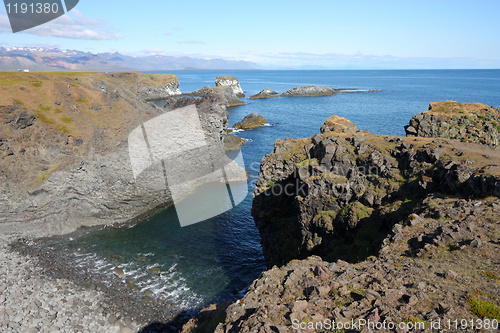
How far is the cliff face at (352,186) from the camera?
77.7 feet

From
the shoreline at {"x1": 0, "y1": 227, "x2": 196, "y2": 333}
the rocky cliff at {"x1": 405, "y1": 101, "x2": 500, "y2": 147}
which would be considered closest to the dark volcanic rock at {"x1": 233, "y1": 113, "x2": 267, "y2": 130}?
the rocky cliff at {"x1": 405, "y1": 101, "x2": 500, "y2": 147}

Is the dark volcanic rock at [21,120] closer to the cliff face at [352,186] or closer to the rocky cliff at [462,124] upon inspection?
the cliff face at [352,186]

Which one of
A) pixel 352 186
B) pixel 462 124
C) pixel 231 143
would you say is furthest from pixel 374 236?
pixel 231 143

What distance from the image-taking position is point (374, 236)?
23.7 metres

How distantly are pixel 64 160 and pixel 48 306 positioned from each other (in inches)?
945

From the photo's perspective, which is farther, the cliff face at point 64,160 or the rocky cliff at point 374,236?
the cliff face at point 64,160

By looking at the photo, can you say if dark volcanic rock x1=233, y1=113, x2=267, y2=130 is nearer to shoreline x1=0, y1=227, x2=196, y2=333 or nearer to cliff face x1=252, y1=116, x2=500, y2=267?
→ cliff face x1=252, y1=116, x2=500, y2=267

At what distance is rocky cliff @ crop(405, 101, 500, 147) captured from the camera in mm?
35281

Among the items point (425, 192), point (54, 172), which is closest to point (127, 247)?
point (54, 172)

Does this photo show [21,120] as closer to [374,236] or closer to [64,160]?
[64,160]

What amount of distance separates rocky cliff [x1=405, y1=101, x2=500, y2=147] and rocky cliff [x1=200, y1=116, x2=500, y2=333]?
18.8 ft

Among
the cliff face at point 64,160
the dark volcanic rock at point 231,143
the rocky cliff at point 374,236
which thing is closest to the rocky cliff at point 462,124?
the rocky cliff at point 374,236

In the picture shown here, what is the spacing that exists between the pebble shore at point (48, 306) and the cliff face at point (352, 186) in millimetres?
18401

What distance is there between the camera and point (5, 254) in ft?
116
